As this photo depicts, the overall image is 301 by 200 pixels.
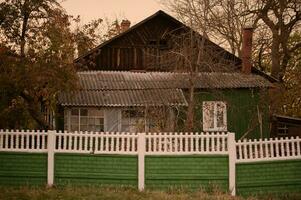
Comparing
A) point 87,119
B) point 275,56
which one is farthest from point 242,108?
point 275,56

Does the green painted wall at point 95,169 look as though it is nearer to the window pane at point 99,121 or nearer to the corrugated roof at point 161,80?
the window pane at point 99,121

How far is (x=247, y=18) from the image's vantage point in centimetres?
3088

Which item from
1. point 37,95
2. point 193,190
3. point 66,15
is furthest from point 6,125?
point 193,190

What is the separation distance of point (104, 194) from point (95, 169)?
95cm

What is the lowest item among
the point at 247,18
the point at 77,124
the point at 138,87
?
the point at 77,124

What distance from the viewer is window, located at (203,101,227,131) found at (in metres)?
22.2

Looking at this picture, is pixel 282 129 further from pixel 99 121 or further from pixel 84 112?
pixel 84 112

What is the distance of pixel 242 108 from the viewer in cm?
2305

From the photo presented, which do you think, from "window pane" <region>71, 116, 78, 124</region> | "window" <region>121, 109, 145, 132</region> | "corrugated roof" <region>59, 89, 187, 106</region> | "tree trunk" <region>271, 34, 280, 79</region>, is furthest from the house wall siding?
"tree trunk" <region>271, 34, 280, 79</region>

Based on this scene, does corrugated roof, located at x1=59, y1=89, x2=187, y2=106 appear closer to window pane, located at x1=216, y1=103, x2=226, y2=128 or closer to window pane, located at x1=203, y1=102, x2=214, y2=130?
window pane, located at x1=203, y1=102, x2=214, y2=130

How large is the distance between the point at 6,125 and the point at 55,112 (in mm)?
3172

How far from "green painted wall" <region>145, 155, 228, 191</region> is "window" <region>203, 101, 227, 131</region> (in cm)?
1098

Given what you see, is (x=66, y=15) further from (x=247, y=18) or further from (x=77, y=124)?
(x=247, y=18)

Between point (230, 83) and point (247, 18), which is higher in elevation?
point (247, 18)
